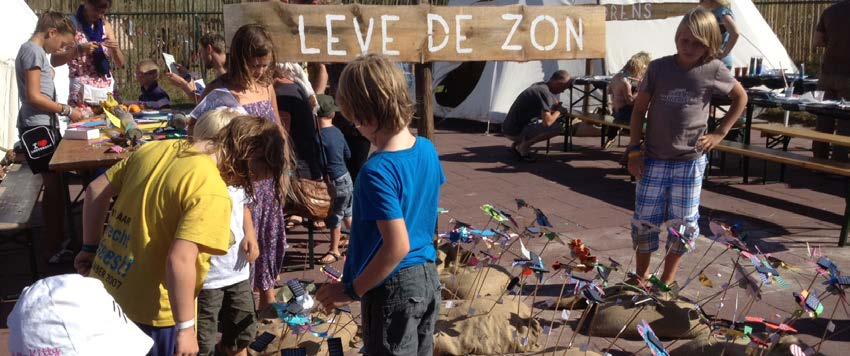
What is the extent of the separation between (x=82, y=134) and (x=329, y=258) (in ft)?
5.79

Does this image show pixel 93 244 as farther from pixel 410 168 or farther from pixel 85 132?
pixel 85 132

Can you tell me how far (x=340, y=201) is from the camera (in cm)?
556

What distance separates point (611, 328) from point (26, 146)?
378cm

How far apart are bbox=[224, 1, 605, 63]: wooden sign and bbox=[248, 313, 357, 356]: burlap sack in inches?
49.2

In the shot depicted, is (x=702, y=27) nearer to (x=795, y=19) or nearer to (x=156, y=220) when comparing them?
(x=156, y=220)

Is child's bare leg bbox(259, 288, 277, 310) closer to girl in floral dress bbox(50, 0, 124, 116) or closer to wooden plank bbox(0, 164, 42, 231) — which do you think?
wooden plank bbox(0, 164, 42, 231)

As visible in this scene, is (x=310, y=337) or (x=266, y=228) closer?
(x=310, y=337)

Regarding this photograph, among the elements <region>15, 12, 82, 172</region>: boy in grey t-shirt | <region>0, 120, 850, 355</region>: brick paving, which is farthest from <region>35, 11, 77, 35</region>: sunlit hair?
<region>0, 120, 850, 355</region>: brick paving

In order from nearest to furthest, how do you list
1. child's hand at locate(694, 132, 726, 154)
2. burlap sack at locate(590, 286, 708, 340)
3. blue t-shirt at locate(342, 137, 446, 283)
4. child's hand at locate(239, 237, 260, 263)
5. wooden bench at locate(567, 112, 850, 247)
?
blue t-shirt at locate(342, 137, 446, 283) < child's hand at locate(239, 237, 260, 263) < burlap sack at locate(590, 286, 708, 340) < child's hand at locate(694, 132, 726, 154) < wooden bench at locate(567, 112, 850, 247)

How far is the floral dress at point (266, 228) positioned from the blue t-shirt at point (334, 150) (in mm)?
974

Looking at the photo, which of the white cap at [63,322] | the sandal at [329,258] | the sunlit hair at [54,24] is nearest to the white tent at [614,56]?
the sandal at [329,258]

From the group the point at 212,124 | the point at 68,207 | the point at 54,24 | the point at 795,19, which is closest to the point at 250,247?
the point at 212,124

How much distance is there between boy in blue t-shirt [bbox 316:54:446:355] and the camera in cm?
247

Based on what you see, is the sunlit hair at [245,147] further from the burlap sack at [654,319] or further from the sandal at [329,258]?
the sandal at [329,258]
